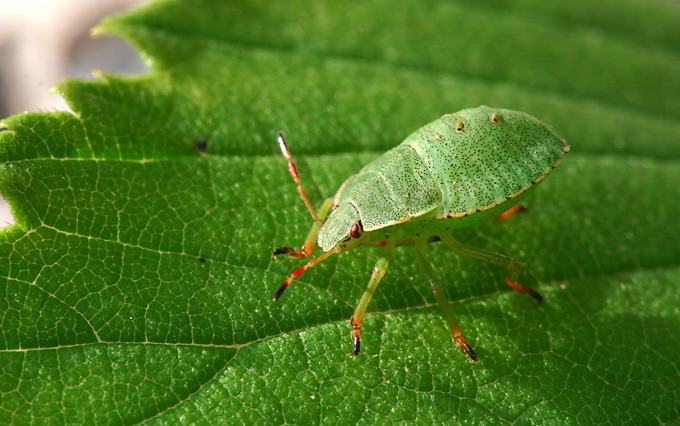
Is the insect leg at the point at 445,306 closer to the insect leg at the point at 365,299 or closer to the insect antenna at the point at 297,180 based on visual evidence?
the insect leg at the point at 365,299

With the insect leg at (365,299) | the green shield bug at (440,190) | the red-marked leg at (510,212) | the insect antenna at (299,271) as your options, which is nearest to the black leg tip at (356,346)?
the insect leg at (365,299)

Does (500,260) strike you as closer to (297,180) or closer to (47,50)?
(297,180)

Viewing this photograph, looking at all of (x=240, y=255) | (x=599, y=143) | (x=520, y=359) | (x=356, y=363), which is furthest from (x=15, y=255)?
(x=599, y=143)

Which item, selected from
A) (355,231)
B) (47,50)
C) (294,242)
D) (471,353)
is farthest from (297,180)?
(47,50)

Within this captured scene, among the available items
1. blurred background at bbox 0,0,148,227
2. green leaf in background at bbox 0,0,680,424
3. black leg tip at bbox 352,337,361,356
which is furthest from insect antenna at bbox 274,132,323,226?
blurred background at bbox 0,0,148,227

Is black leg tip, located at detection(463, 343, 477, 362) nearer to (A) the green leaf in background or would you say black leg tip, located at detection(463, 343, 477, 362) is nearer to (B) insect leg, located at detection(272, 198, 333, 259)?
(A) the green leaf in background

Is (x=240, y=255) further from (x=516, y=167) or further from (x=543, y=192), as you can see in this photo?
(x=543, y=192)
